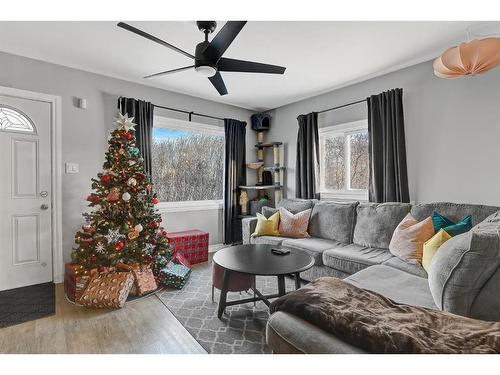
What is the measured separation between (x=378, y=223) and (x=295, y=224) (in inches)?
38.8

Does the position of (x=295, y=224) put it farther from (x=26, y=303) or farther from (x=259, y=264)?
(x=26, y=303)

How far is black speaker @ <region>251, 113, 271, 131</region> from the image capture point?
4.82 metres

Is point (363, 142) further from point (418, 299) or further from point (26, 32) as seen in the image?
point (26, 32)

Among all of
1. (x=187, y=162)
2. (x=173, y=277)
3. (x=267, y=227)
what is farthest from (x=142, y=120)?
(x=267, y=227)

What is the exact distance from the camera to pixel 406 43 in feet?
8.53

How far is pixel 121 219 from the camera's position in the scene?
9.29ft

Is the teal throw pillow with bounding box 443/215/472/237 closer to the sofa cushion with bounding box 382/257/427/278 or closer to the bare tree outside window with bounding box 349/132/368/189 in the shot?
the sofa cushion with bounding box 382/257/427/278

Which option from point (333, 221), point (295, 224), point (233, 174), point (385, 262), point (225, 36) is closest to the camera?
point (225, 36)

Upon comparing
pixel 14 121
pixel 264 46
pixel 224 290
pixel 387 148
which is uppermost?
pixel 264 46

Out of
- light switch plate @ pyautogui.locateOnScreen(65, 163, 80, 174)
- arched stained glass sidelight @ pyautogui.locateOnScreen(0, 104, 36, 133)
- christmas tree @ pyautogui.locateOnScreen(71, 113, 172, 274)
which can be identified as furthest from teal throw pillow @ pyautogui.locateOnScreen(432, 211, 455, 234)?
arched stained glass sidelight @ pyautogui.locateOnScreen(0, 104, 36, 133)

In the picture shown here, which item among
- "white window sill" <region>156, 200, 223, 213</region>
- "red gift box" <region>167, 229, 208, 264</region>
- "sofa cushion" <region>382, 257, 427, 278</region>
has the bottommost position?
"red gift box" <region>167, 229, 208, 264</region>

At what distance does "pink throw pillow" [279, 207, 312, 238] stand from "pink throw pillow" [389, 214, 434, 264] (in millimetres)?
1082
